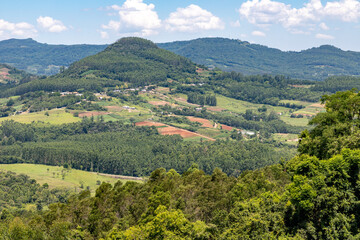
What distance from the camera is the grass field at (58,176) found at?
133 meters

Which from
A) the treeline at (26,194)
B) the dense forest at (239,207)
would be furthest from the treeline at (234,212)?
the treeline at (26,194)

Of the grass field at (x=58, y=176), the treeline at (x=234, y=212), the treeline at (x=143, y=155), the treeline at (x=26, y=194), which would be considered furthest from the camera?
the treeline at (x=143, y=155)

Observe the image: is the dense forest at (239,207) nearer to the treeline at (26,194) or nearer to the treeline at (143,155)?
the treeline at (26,194)

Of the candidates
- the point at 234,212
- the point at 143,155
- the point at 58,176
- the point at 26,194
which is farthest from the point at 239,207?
the point at 143,155

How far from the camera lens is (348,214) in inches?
1537

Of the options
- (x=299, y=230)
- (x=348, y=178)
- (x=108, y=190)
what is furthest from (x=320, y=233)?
(x=108, y=190)

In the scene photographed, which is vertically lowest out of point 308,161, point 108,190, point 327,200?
point 108,190

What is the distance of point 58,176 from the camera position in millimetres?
143625

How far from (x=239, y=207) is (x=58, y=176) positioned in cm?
11500

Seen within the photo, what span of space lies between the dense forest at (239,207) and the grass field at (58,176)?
233ft

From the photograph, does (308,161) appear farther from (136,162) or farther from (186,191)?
(136,162)

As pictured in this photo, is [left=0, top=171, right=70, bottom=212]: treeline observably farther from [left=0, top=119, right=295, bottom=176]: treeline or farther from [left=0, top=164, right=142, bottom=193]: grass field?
[left=0, top=119, right=295, bottom=176]: treeline

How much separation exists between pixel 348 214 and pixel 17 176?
125 meters

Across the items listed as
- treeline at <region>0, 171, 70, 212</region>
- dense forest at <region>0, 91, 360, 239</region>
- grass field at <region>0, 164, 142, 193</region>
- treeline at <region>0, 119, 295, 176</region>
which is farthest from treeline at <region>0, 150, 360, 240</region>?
treeline at <region>0, 119, 295, 176</region>
